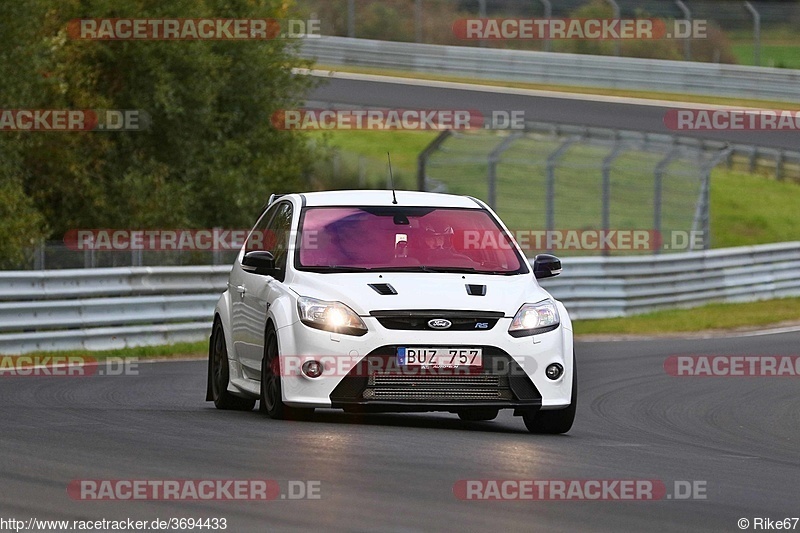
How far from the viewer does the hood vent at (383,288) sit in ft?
32.5

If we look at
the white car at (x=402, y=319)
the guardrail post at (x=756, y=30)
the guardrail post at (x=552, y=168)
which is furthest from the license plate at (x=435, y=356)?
the guardrail post at (x=756, y=30)

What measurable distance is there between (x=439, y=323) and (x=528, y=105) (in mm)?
30484

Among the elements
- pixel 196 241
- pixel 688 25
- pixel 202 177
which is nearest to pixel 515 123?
pixel 688 25

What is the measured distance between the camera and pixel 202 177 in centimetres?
2783

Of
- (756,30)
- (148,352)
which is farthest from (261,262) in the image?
(756,30)

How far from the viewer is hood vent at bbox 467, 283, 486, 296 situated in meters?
10.0

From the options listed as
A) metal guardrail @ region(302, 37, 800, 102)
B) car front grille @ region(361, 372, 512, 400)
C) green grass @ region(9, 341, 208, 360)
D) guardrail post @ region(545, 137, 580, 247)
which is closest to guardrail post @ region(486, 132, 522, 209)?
guardrail post @ region(545, 137, 580, 247)
